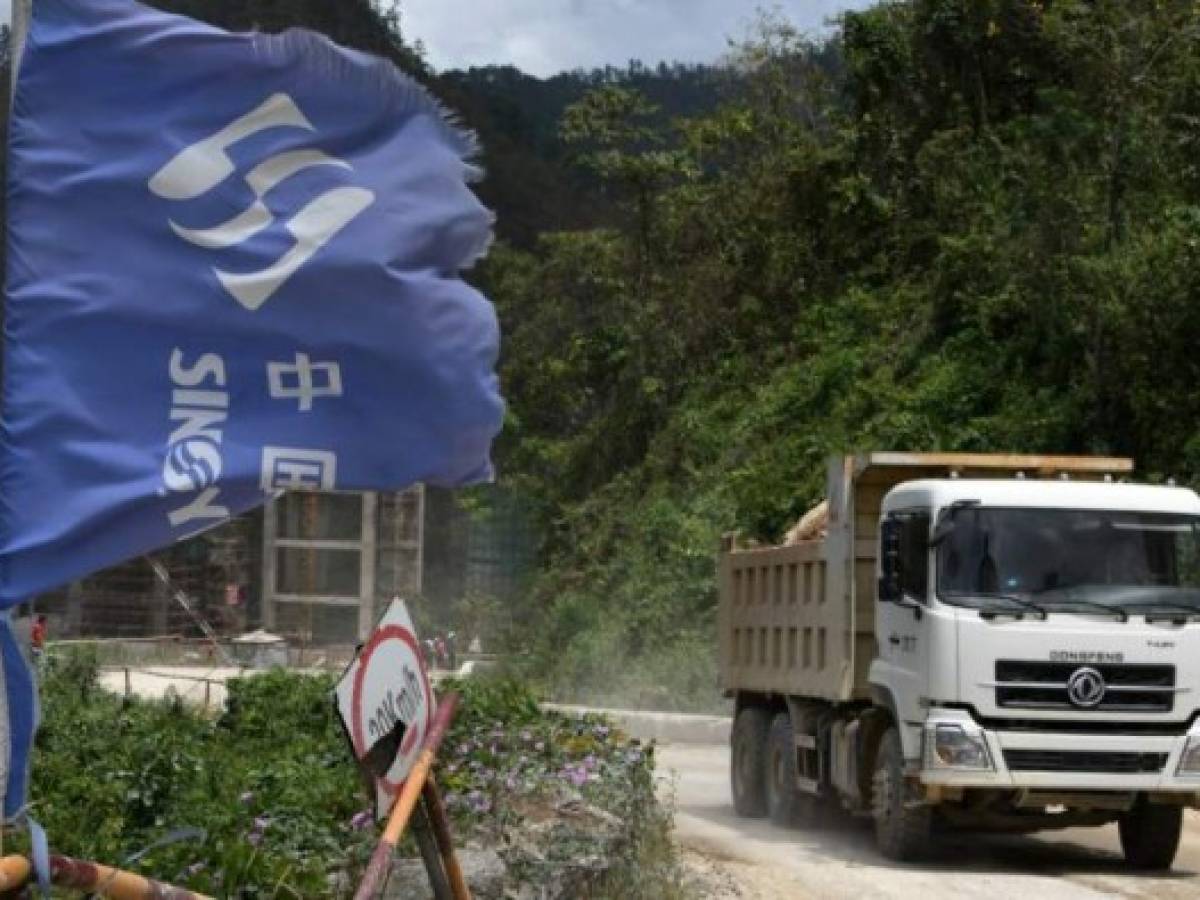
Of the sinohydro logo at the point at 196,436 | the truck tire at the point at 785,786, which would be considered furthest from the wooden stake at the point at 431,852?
the truck tire at the point at 785,786

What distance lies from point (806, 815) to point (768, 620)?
181 cm

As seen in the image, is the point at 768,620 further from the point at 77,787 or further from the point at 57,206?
the point at 57,206

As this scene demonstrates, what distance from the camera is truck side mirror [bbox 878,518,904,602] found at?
574 inches

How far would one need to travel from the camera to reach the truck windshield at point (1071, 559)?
14.2 m

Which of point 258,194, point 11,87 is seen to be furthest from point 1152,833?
point 11,87

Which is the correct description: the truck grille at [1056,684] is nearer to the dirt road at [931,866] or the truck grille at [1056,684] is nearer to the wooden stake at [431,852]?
the dirt road at [931,866]

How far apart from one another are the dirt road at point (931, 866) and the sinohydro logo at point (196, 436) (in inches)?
285

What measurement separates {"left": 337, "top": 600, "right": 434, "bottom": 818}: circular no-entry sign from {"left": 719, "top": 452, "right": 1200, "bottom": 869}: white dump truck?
8.00m

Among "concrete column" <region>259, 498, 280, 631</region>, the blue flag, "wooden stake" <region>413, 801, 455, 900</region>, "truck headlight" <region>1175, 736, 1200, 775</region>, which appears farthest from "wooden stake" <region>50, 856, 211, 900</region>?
"concrete column" <region>259, 498, 280, 631</region>

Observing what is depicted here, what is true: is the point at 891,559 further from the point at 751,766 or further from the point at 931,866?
the point at 751,766

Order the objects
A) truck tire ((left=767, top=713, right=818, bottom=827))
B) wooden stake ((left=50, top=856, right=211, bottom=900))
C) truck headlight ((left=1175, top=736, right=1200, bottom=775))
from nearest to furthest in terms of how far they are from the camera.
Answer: wooden stake ((left=50, top=856, right=211, bottom=900)), truck headlight ((left=1175, top=736, right=1200, bottom=775)), truck tire ((left=767, top=713, right=818, bottom=827))

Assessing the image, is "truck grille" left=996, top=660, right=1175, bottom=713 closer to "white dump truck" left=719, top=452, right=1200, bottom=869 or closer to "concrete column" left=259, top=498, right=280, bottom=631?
"white dump truck" left=719, top=452, right=1200, bottom=869

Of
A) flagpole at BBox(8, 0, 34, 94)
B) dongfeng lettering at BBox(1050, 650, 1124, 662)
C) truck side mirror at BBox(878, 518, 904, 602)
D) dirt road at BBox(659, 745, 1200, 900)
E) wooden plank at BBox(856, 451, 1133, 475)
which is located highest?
flagpole at BBox(8, 0, 34, 94)

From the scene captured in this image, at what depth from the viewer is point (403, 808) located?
246 inches
